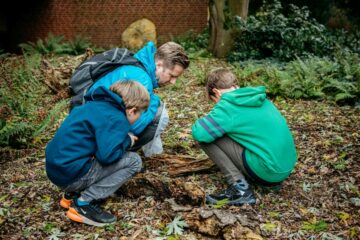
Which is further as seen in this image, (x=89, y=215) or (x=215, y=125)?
(x=215, y=125)

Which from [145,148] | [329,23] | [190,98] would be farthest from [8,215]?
[329,23]

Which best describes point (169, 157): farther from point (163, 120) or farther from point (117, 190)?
point (117, 190)

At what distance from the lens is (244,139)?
139 inches

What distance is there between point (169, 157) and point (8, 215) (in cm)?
182

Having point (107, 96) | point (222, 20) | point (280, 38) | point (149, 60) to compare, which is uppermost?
point (149, 60)

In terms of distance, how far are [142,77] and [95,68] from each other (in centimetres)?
51

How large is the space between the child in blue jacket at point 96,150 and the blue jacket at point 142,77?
0.34 meters

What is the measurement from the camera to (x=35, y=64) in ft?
27.6

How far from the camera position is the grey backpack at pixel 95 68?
3914mm

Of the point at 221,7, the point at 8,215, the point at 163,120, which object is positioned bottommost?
the point at 8,215

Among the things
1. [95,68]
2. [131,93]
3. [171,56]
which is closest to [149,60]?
[171,56]

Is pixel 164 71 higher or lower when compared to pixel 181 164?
higher

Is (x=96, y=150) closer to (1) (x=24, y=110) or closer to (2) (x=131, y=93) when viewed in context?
(2) (x=131, y=93)

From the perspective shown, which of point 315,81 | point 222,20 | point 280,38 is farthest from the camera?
point 222,20
